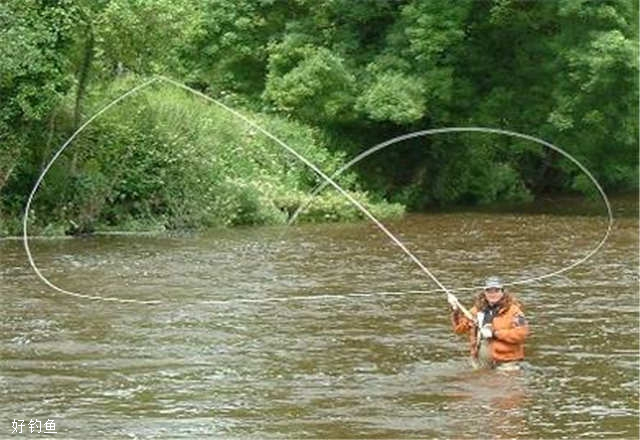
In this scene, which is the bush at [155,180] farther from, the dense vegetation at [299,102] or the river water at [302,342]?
the river water at [302,342]

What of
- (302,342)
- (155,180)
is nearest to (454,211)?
(155,180)

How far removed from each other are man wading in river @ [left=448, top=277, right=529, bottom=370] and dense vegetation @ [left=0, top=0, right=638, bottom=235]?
13.1m

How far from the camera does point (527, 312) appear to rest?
17.2m

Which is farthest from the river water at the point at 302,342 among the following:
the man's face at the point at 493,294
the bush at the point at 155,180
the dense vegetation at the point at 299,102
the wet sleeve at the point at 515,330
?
the dense vegetation at the point at 299,102

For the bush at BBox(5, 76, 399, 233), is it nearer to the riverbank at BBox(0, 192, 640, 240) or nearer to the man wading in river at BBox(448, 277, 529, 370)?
the riverbank at BBox(0, 192, 640, 240)

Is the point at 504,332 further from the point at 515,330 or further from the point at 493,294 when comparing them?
the point at 493,294

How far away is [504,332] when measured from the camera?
1325 cm

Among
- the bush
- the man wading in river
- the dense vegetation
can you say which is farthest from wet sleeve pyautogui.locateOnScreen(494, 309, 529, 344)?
the bush

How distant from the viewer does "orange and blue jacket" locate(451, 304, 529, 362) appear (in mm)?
13219

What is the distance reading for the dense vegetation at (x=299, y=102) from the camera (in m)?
25.5

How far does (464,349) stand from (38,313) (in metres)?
5.31

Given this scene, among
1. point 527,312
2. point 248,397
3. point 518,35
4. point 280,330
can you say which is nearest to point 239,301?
point 280,330

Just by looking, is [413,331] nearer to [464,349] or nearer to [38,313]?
[464,349]

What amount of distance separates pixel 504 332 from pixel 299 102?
2078 cm
